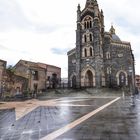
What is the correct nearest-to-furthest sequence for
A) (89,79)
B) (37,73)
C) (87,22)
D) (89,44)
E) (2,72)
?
(2,72)
(89,44)
(89,79)
(37,73)
(87,22)

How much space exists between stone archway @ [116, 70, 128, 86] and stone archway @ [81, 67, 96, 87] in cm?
557

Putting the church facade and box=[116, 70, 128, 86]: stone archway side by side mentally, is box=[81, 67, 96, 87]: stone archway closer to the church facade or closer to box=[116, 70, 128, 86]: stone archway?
the church facade

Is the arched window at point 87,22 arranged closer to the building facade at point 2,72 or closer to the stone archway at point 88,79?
the stone archway at point 88,79

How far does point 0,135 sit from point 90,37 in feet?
136

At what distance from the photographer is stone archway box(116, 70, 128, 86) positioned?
43.2 m

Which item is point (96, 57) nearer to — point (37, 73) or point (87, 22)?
point (87, 22)

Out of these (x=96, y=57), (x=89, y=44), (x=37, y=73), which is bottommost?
(x=37, y=73)

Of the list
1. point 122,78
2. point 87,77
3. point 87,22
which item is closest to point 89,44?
point 87,22

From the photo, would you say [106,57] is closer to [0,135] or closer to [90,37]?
[90,37]

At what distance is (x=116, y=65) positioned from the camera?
44562mm

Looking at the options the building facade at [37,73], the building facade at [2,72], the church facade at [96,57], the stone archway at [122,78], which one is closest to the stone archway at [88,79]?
the church facade at [96,57]

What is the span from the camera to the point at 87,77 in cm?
4566

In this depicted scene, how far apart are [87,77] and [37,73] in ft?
38.7

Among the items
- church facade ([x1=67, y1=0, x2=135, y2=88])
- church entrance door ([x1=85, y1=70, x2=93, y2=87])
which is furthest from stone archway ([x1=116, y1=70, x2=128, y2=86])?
church entrance door ([x1=85, y1=70, x2=93, y2=87])
